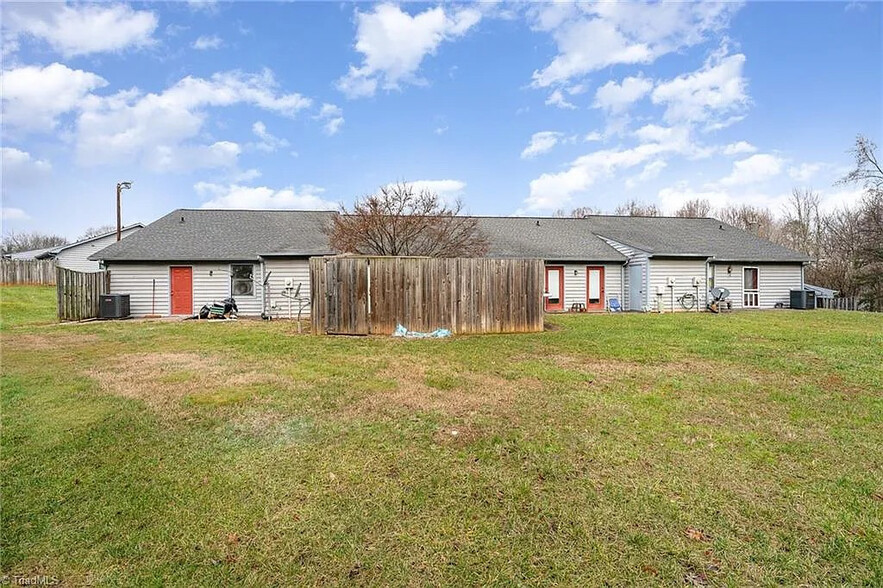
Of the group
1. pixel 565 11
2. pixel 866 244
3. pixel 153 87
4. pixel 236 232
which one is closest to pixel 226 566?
pixel 565 11

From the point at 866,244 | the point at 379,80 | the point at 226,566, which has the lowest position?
the point at 226,566

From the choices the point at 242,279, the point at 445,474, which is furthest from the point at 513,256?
the point at 445,474

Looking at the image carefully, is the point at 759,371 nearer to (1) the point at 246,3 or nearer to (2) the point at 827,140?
(1) the point at 246,3

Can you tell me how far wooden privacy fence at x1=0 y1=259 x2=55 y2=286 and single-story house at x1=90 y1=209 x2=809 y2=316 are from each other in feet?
51.2

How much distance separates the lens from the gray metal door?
1709 centimetres

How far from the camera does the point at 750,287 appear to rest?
18.6 meters

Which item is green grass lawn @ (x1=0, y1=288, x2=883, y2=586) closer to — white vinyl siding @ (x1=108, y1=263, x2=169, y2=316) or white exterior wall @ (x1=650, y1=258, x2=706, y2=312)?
white vinyl siding @ (x1=108, y1=263, x2=169, y2=316)

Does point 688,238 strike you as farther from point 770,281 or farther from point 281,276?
point 281,276

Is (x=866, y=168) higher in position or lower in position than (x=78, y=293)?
higher

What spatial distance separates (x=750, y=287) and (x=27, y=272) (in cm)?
4005

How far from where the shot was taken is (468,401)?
15.8 ft

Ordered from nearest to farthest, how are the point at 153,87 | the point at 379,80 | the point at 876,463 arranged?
1. the point at 876,463
2. the point at 153,87
3. the point at 379,80

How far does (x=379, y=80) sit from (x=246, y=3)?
574cm

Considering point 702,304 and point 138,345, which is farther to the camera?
point 702,304
